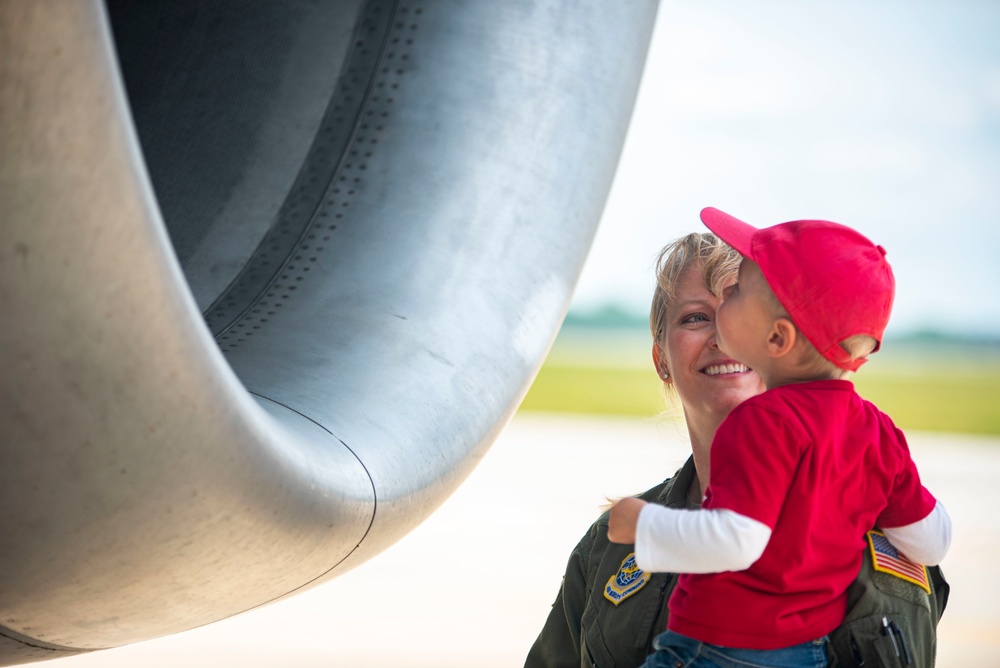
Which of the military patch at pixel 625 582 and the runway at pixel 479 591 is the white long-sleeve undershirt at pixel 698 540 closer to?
the military patch at pixel 625 582

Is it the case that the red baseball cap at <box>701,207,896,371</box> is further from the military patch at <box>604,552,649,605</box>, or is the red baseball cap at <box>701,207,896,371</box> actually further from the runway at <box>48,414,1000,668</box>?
the runway at <box>48,414,1000,668</box>

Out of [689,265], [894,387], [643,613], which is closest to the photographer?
[643,613]

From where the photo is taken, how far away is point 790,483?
3.46 feet

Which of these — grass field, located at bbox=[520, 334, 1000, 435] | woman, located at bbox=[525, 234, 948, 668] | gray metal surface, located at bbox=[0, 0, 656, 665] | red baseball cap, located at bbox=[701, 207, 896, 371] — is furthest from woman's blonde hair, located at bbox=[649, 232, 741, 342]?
grass field, located at bbox=[520, 334, 1000, 435]

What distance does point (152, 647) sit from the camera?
125 inches

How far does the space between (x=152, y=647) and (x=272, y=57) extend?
2123mm

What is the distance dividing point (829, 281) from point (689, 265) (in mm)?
641

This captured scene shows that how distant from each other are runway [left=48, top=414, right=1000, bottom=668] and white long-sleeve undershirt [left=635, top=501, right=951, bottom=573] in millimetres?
828

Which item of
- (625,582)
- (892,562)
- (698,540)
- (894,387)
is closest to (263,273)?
(625,582)

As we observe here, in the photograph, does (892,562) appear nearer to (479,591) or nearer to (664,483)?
(664,483)

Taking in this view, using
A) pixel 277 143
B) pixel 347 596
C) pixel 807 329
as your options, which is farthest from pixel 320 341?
pixel 347 596

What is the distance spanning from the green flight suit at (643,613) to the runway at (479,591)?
0.29 meters

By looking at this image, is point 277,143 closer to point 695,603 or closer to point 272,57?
point 272,57

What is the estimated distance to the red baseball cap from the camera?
1081 millimetres
